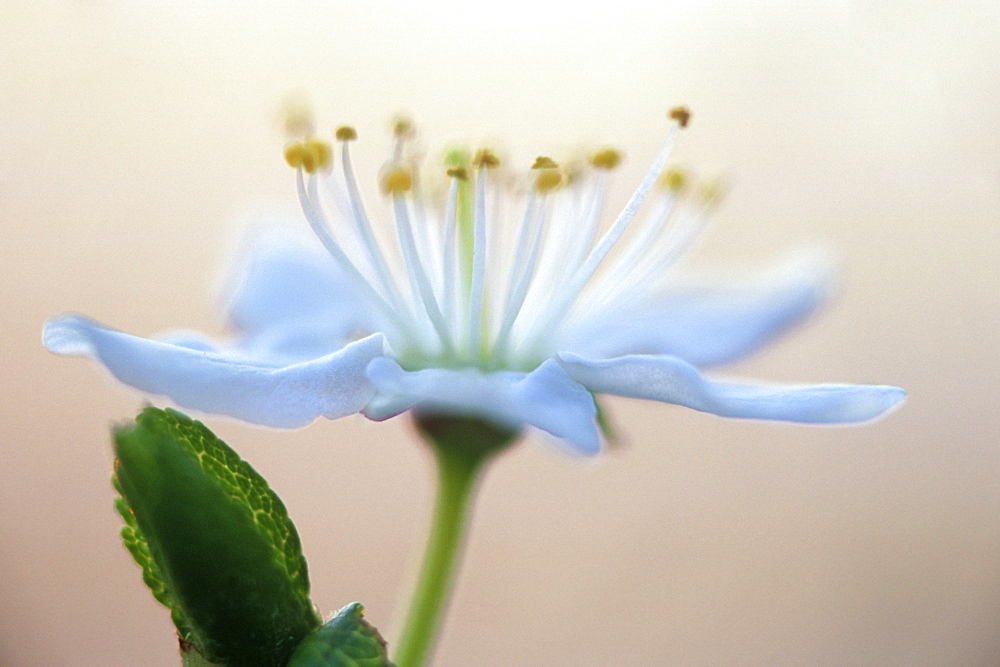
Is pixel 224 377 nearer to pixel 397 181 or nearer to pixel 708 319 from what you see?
pixel 397 181

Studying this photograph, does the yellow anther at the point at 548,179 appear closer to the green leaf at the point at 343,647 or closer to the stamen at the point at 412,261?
the stamen at the point at 412,261

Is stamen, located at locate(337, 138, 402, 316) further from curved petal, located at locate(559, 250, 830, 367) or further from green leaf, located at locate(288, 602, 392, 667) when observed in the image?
green leaf, located at locate(288, 602, 392, 667)

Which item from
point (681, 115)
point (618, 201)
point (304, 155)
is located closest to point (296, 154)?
point (304, 155)

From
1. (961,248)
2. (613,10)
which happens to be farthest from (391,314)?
(961,248)

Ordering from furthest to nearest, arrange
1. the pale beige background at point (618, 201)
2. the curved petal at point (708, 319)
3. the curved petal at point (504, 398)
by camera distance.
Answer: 1. the pale beige background at point (618, 201)
2. the curved petal at point (708, 319)
3. the curved petal at point (504, 398)

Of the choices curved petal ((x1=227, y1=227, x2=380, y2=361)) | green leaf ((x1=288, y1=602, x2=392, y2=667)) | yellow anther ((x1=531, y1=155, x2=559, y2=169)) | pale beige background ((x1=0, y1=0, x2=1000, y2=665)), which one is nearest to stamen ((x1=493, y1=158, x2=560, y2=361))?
yellow anther ((x1=531, y1=155, x2=559, y2=169))

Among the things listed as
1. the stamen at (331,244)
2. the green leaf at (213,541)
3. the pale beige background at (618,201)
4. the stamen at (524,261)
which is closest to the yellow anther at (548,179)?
the stamen at (524,261)
